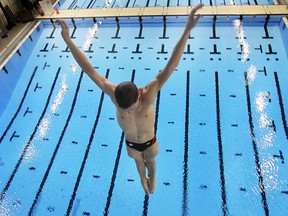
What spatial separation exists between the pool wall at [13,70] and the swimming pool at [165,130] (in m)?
0.09

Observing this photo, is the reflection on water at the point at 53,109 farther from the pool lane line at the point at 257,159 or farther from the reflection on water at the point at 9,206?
the pool lane line at the point at 257,159

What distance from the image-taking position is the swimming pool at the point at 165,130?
373 cm

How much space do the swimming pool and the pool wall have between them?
89 millimetres

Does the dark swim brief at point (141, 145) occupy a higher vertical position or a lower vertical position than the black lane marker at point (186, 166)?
higher

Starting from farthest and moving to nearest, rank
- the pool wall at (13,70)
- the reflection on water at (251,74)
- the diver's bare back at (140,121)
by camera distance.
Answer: the pool wall at (13,70)
the reflection on water at (251,74)
the diver's bare back at (140,121)

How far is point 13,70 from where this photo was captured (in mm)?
5871

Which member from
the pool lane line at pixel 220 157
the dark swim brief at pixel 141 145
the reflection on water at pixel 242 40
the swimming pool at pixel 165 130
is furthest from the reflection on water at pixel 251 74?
the dark swim brief at pixel 141 145

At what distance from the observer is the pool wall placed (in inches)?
Answer: 213

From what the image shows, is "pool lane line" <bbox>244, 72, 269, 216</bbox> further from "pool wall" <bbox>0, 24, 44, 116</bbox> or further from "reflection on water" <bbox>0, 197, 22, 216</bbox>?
"pool wall" <bbox>0, 24, 44, 116</bbox>

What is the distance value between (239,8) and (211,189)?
4659 millimetres

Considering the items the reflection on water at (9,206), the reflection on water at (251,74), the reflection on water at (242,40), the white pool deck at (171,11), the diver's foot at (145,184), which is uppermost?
the white pool deck at (171,11)

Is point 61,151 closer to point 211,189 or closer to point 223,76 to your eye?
point 211,189

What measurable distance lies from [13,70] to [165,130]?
143 inches

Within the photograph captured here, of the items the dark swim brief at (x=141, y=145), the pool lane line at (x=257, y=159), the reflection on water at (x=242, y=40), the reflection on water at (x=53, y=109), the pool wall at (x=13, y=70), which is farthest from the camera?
the reflection on water at (x=242, y=40)
